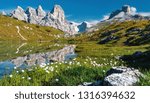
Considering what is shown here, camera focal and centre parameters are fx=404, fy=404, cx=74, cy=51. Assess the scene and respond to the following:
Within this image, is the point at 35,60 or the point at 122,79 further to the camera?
the point at 35,60

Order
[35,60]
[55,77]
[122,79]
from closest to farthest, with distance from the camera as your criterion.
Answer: [122,79] → [55,77] → [35,60]

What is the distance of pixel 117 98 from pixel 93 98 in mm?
678

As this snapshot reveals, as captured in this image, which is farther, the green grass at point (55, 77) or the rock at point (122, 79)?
the green grass at point (55, 77)

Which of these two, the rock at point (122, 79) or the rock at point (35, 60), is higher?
the rock at point (35, 60)

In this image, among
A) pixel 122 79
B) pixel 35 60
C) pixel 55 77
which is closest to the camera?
pixel 122 79

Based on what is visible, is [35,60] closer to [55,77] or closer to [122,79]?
[55,77]

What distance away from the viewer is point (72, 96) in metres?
11.5

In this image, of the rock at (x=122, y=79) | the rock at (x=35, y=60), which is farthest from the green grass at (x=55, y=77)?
the rock at (x=35, y=60)

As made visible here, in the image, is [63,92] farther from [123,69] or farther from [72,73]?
[72,73]

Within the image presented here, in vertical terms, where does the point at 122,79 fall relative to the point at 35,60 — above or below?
below

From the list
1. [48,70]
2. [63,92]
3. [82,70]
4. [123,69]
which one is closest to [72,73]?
[82,70]

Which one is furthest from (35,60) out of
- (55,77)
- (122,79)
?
(122,79)

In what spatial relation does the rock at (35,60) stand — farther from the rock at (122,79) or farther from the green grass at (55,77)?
the rock at (122,79)

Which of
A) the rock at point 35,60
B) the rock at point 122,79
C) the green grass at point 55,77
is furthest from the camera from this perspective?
the rock at point 35,60
